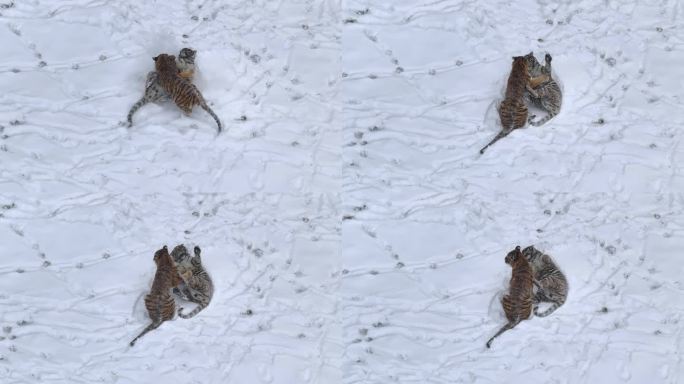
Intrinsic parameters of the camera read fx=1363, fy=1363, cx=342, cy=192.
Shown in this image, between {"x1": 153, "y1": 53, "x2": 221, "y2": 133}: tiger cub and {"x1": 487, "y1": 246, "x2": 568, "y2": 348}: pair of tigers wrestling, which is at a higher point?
{"x1": 153, "y1": 53, "x2": 221, "y2": 133}: tiger cub

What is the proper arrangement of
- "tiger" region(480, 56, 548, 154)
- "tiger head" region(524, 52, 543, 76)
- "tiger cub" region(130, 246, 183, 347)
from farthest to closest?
"tiger head" region(524, 52, 543, 76), "tiger" region(480, 56, 548, 154), "tiger cub" region(130, 246, 183, 347)

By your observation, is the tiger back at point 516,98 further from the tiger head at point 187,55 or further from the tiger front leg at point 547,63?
the tiger head at point 187,55

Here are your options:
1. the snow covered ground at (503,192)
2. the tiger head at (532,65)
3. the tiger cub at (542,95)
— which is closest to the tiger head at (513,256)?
the snow covered ground at (503,192)

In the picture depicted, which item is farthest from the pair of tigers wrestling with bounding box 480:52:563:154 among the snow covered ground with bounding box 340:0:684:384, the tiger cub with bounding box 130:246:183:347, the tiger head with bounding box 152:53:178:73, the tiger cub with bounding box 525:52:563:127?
the tiger cub with bounding box 130:246:183:347

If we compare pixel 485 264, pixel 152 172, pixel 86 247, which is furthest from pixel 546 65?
pixel 86 247

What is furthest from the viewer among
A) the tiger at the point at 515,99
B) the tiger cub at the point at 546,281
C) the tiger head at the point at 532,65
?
the tiger head at the point at 532,65

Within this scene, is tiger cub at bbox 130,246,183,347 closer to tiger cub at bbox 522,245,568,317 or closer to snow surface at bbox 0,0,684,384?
snow surface at bbox 0,0,684,384

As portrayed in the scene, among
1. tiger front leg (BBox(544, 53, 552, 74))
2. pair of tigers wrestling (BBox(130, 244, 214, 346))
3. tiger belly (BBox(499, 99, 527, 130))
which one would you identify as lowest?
pair of tigers wrestling (BBox(130, 244, 214, 346))
